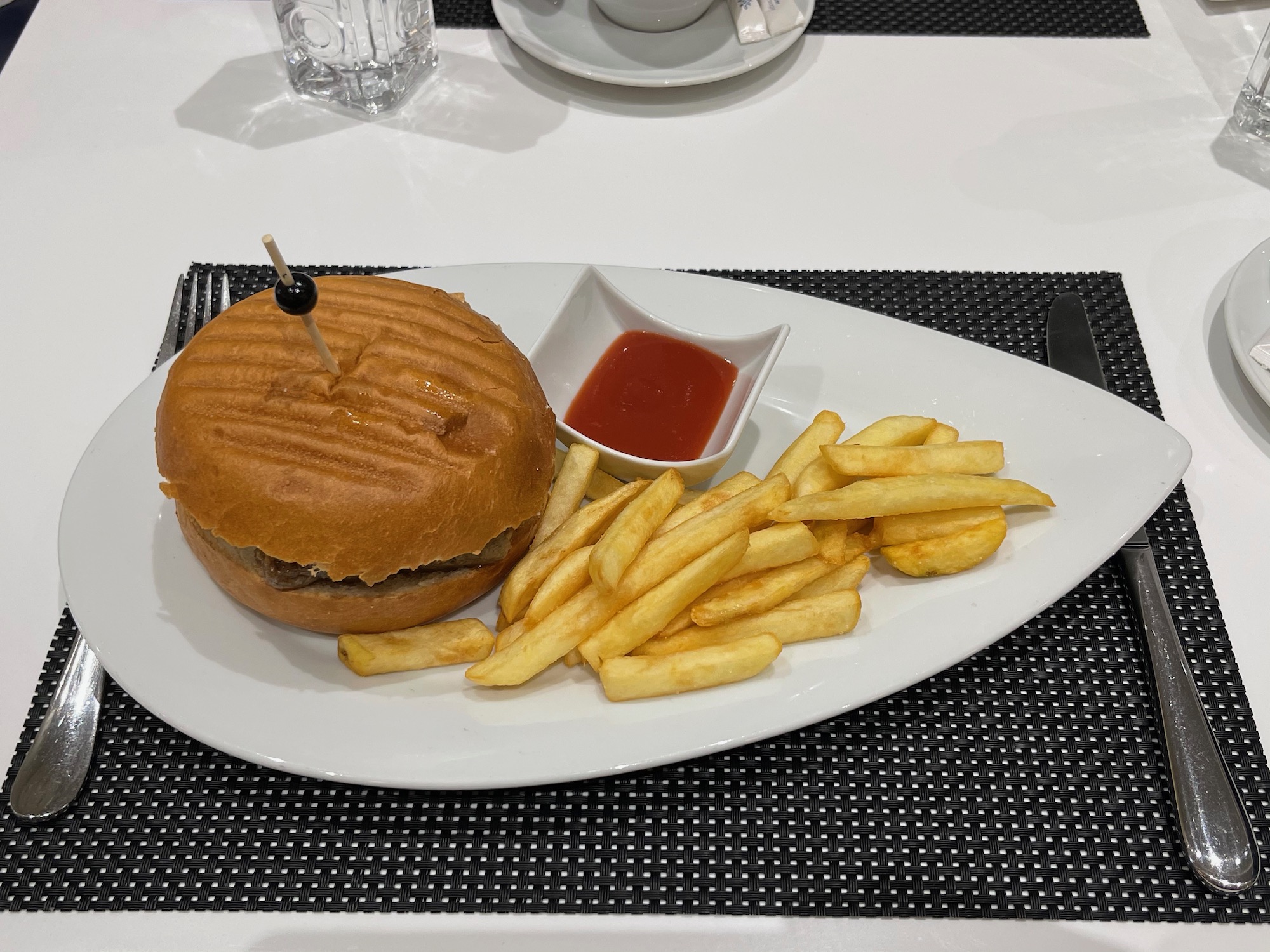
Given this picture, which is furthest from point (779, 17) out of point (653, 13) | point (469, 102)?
point (469, 102)

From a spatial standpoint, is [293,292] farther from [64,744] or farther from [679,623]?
[64,744]

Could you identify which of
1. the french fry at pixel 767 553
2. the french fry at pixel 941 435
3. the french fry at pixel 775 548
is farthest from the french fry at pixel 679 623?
the french fry at pixel 941 435

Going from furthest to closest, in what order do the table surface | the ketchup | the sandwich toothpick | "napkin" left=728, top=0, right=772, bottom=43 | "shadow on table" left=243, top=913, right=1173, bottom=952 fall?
1. "napkin" left=728, top=0, right=772, bottom=43
2. the table surface
3. the ketchup
4. "shadow on table" left=243, top=913, right=1173, bottom=952
5. the sandwich toothpick

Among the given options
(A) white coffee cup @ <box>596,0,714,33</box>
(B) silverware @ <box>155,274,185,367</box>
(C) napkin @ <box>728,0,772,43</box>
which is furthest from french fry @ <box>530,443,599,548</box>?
(C) napkin @ <box>728,0,772,43</box>

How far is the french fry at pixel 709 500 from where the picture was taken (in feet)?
7.51

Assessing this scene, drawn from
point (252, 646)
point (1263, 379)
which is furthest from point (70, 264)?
point (1263, 379)

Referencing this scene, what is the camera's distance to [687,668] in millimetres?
2074

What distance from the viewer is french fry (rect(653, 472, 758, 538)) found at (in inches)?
90.1

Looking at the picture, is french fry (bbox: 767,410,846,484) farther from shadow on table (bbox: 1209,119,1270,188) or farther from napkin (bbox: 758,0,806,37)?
shadow on table (bbox: 1209,119,1270,188)

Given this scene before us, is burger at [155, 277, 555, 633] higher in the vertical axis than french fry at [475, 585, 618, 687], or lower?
higher

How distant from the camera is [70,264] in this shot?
3.28 m

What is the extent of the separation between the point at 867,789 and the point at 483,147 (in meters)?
2.55

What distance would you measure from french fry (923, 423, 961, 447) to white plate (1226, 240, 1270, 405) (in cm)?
94

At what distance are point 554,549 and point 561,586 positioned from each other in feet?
0.37
